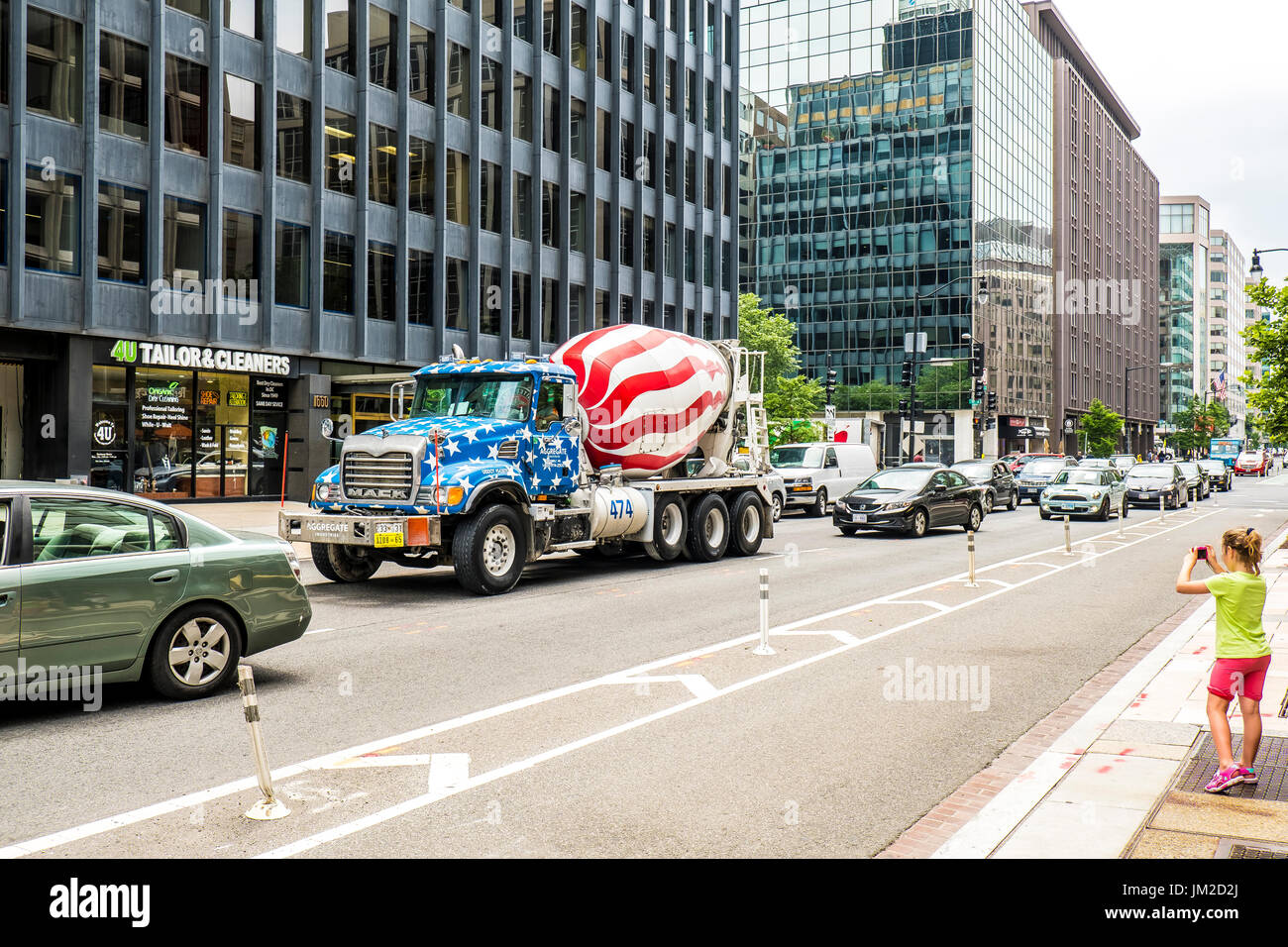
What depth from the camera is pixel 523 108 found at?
3831 cm

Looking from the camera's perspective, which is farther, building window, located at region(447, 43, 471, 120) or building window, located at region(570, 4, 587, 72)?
building window, located at region(570, 4, 587, 72)

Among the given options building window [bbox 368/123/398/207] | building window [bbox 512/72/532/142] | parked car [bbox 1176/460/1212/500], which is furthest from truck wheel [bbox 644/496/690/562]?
parked car [bbox 1176/460/1212/500]

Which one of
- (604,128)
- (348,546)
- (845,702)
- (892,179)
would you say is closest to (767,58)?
(892,179)

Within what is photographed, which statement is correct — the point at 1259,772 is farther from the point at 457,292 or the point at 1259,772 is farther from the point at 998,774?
the point at 457,292

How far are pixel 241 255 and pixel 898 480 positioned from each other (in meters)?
17.1

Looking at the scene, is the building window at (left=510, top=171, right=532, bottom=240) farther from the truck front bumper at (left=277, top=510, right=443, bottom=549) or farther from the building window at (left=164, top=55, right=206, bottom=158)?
the truck front bumper at (left=277, top=510, right=443, bottom=549)

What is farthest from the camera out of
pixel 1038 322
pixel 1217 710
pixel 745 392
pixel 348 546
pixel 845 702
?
pixel 1038 322

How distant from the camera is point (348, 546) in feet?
49.7

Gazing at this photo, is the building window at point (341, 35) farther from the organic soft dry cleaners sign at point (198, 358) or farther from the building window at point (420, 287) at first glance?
the organic soft dry cleaners sign at point (198, 358)

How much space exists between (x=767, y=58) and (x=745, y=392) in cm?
7025

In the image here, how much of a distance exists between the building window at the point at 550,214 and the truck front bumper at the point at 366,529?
86.5 ft

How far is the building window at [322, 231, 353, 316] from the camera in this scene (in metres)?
30.9

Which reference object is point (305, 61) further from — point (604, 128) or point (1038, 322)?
point (1038, 322)

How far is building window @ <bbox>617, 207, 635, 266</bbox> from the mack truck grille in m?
30.6
